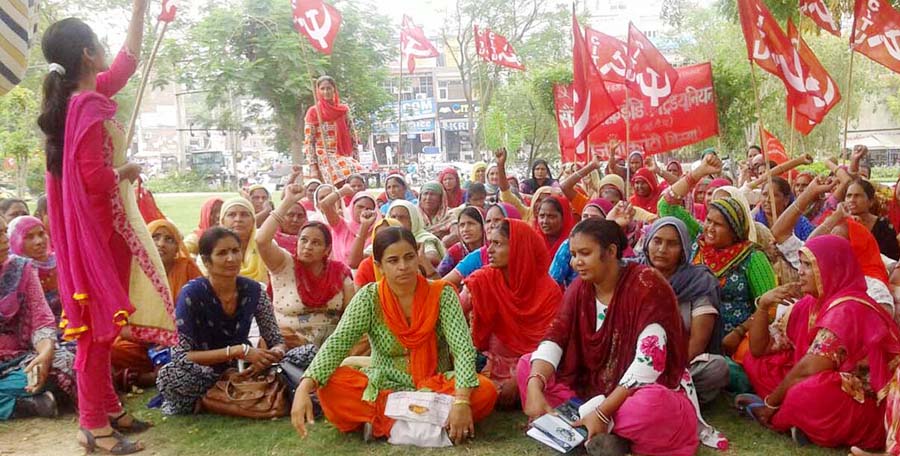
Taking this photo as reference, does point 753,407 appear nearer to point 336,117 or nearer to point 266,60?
point 336,117

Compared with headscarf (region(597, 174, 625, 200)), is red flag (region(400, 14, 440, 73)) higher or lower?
higher

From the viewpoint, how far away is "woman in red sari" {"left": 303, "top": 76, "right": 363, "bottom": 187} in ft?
25.6

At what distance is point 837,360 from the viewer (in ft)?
10.1

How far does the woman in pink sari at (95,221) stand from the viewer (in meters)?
3.08

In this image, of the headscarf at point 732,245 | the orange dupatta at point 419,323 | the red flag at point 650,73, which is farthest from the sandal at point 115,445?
the red flag at point 650,73

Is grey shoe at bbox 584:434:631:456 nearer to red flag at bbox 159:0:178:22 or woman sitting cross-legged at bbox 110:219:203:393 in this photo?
→ woman sitting cross-legged at bbox 110:219:203:393

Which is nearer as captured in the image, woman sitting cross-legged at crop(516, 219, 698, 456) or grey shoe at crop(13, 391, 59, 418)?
woman sitting cross-legged at crop(516, 219, 698, 456)

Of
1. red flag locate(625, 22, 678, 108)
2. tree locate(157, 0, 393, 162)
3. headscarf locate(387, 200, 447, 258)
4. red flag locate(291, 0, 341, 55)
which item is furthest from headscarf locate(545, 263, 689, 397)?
tree locate(157, 0, 393, 162)

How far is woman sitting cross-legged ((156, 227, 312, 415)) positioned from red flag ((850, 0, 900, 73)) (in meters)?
5.52

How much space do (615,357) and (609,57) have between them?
5.92 m

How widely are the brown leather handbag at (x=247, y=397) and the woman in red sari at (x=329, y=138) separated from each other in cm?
428

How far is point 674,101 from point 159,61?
13.2 metres

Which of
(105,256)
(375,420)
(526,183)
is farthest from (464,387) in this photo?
(526,183)

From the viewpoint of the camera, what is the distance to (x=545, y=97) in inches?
596
